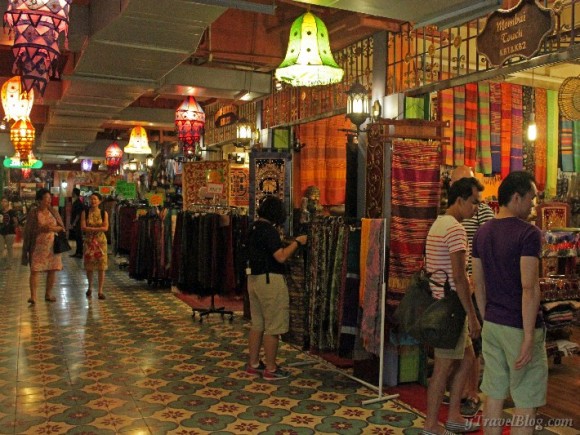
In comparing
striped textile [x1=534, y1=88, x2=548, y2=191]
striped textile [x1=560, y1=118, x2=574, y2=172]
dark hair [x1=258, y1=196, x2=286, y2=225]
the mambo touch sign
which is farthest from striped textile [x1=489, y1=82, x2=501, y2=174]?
dark hair [x1=258, y1=196, x2=286, y2=225]

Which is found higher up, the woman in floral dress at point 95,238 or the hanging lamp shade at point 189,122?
the hanging lamp shade at point 189,122

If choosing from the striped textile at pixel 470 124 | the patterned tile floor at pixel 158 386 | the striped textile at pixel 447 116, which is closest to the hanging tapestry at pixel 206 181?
the patterned tile floor at pixel 158 386

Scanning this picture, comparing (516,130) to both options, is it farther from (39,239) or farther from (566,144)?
(39,239)

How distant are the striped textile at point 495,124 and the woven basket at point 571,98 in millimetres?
724

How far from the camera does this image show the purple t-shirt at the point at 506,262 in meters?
2.88

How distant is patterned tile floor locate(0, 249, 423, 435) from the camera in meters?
4.03

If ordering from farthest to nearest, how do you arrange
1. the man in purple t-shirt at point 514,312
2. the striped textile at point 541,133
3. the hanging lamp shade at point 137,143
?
the hanging lamp shade at point 137,143
the striped textile at point 541,133
the man in purple t-shirt at point 514,312

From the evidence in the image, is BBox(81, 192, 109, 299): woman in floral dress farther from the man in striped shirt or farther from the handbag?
the man in striped shirt

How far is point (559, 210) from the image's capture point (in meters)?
7.39

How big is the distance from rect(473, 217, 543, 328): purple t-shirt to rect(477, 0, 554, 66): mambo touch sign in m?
1.69

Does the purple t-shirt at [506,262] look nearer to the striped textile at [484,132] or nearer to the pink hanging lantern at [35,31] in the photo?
the pink hanging lantern at [35,31]

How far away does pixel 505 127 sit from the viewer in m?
6.81

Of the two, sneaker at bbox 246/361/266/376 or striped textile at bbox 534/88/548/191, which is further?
striped textile at bbox 534/88/548/191

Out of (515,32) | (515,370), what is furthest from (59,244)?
(515,370)
